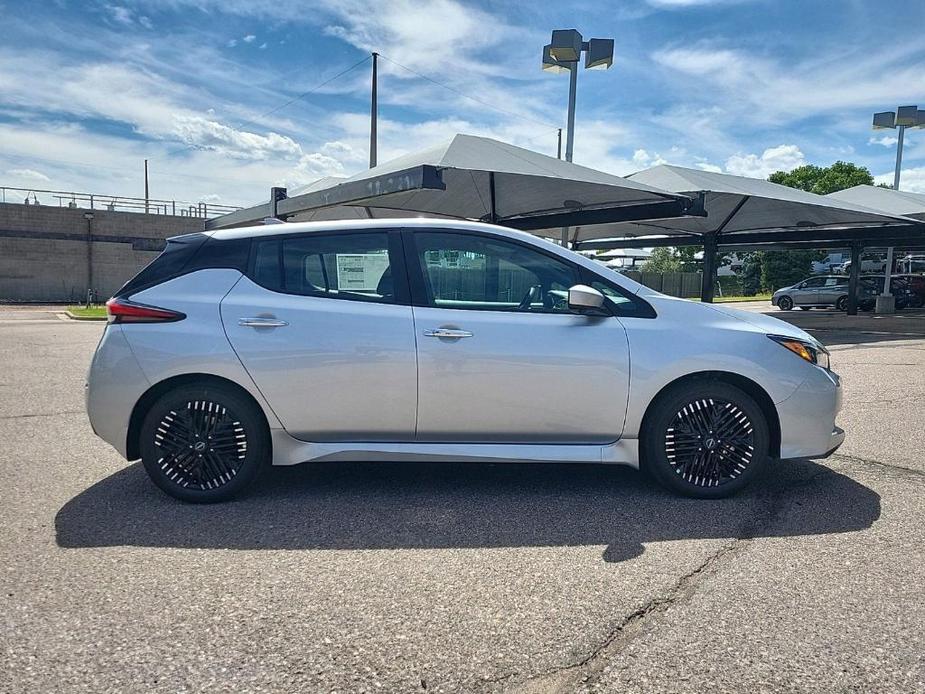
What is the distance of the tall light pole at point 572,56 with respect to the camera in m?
17.0

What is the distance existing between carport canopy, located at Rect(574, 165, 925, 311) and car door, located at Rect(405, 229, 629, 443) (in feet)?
39.3

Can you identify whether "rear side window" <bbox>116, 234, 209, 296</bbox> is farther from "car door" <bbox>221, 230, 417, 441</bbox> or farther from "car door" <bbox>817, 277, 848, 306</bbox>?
"car door" <bbox>817, 277, 848, 306</bbox>

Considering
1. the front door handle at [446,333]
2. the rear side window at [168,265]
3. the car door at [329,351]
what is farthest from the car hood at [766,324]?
the rear side window at [168,265]

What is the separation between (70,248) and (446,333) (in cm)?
3401

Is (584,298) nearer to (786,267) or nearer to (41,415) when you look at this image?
(41,415)

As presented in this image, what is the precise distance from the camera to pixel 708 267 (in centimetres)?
2180

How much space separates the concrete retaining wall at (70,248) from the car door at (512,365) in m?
30.0

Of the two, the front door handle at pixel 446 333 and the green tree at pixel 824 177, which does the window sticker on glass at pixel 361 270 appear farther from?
the green tree at pixel 824 177

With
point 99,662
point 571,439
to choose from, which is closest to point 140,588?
point 99,662

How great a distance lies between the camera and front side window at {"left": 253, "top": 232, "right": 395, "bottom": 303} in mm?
3893

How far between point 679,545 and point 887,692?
1.21 meters

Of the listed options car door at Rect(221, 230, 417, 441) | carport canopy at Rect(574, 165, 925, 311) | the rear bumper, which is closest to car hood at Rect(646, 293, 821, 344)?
car door at Rect(221, 230, 417, 441)

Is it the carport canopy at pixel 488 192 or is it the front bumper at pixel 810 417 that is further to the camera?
the carport canopy at pixel 488 192

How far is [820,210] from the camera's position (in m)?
17.5
